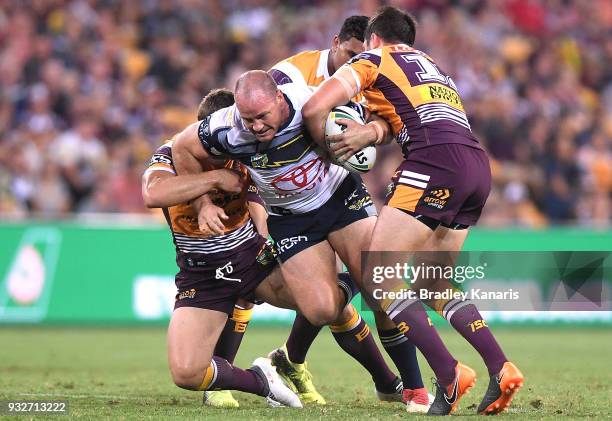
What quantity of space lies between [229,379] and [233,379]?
0.11 feet

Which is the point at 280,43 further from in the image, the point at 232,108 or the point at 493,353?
the point at 493,353

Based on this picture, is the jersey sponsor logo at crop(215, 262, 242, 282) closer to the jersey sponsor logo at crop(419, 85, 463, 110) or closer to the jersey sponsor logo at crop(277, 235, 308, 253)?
the jersey sponsor logo at crop(277, 235, 308, 253)

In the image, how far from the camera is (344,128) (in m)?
7.04

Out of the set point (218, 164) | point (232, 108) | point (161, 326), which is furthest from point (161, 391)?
point (161, 326)

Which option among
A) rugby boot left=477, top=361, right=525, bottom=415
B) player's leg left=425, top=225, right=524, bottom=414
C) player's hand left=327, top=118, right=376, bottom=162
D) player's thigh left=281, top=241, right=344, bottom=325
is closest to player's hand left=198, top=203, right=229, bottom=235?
player's thigh left=281, top=241, right=344, bottom=325

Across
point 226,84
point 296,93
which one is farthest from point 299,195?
point 226,84

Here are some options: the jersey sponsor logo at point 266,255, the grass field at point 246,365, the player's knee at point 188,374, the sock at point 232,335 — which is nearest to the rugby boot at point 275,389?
the grass field at point 246,365

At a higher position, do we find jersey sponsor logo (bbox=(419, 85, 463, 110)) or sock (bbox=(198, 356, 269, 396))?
jersey sponsor logo (bbox=(419, 85, 463, 110))

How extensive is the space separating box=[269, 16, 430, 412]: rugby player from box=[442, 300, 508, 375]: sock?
2.53 feet

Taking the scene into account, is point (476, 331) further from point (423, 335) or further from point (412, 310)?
point (412, 310)

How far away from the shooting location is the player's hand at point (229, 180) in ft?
24.8

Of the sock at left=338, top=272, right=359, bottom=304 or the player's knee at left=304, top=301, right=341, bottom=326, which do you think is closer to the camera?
the player's knee at left=304, top=301, right=341, bottom=326

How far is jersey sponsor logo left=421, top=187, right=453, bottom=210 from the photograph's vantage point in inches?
273

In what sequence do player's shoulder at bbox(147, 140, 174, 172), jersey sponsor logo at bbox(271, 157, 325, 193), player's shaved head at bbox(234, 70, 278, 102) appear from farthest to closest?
player's shoulder at bbox(147, 140, 174, 172)
jersey sponsor logo at bbox(271, 157, 325, 193)
player's shaved head at bbox(234, 70, 278, 102)
